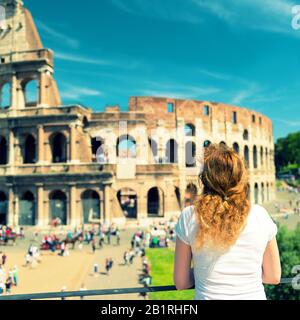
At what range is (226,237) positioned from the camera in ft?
6.65

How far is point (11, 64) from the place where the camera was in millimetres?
30312

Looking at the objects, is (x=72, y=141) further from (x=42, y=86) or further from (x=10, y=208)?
(x=10, y=208)

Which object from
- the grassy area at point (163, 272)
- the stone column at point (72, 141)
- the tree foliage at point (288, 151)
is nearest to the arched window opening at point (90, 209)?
the stone column at point (72, 141)

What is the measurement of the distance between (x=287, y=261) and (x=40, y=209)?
Answer: 67.4ft

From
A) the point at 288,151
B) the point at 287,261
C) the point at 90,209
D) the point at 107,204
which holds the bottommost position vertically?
the point at 287,261

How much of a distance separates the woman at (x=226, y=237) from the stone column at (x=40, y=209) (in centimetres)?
2823

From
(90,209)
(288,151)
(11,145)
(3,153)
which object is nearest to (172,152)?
(90,209)

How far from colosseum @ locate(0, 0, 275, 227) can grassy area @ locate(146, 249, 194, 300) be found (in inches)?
313

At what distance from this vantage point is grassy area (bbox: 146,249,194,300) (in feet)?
48.5

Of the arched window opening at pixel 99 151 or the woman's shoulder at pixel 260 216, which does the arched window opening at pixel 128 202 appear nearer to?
the arched window opening at pixel 99 151

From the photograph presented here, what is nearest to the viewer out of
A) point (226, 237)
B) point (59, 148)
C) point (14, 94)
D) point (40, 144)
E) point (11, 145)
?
point (226, 237)

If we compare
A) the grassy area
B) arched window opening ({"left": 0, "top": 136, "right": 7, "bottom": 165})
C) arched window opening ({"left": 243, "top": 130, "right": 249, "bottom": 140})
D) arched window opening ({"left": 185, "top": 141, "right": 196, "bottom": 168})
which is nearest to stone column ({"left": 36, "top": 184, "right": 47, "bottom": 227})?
arched window opening ({"left": 0, "top": 136, "right": 7, "bottom": 165})
